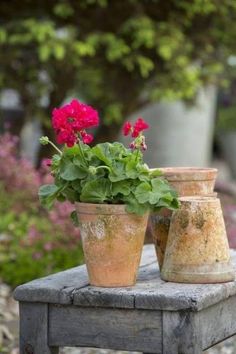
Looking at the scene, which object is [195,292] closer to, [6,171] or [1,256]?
[1,256]

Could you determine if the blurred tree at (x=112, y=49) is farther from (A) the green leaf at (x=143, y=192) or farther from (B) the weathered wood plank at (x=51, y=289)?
(A) the green leaf at (x=143, y=192)

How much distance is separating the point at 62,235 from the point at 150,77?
8.40ft

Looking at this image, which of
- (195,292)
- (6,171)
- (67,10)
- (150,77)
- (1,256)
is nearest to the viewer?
(195,292)

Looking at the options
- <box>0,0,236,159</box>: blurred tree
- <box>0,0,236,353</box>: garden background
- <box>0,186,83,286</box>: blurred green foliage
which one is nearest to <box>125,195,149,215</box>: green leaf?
<box>0,186,83,286</box>: blurred green foliage

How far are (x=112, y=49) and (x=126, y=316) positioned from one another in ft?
16.2

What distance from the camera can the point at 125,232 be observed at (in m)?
3.59

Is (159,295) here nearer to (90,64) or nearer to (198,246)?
(198,246)

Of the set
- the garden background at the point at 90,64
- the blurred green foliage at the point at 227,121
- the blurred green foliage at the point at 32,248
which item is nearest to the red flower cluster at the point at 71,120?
the blurred green foliage at the point at 32,248

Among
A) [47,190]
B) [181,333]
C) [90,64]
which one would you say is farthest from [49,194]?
[90,64]

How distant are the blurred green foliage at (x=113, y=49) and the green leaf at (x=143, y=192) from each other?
4495 millimetres

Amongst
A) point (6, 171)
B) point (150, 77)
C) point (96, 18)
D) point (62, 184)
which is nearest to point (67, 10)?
point (96, 18)

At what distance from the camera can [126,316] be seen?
3512 millimetres

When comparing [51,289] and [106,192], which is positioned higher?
[106,192]

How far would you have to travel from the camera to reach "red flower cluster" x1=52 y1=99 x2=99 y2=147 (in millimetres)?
3574
